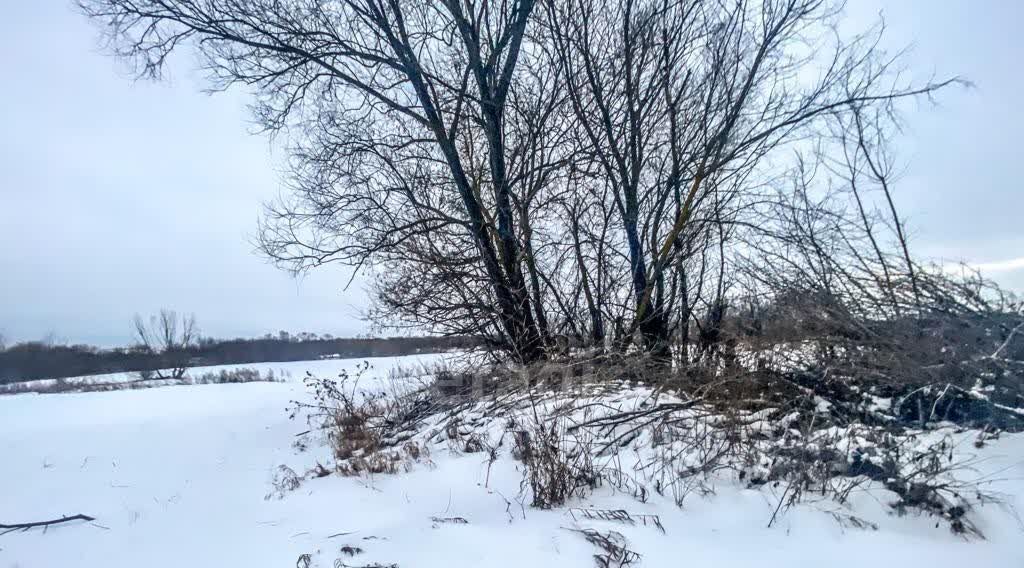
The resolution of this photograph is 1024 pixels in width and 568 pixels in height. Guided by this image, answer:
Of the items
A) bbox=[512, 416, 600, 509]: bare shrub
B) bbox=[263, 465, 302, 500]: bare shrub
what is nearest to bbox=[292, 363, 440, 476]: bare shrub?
bbox=[263, 465, 302, 500]: bare shrub

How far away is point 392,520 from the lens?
10.9ft

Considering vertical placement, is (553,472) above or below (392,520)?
above

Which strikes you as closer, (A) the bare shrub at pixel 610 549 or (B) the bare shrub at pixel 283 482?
(A) the bare shrub at pixel 610 549

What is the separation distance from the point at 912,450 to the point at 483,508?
8.96 ft

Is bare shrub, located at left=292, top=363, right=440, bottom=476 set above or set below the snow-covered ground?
below

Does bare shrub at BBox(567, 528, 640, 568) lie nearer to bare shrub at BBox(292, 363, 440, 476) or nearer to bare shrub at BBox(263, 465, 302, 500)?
bare shrub at BBox(292, 363, 440, 476)

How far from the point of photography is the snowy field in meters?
2.52

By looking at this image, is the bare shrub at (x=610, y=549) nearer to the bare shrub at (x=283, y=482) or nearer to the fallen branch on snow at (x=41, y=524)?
the bare shrub at (x=283, y=482)

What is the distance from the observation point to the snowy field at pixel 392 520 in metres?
2.52

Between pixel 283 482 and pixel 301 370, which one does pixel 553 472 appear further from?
pixel 301 370

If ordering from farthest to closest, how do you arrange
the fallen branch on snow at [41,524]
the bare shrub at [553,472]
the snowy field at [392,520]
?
the fallen branch on snow at [41,524], the bare shrub at [553,472], the snowy field at [392,520]

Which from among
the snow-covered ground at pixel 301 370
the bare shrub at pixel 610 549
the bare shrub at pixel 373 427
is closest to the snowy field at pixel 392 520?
the bare shrub at pixel 610 549

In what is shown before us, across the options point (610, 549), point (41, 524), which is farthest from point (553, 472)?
point (41, 524)

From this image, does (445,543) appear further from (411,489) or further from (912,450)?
(912,450)
